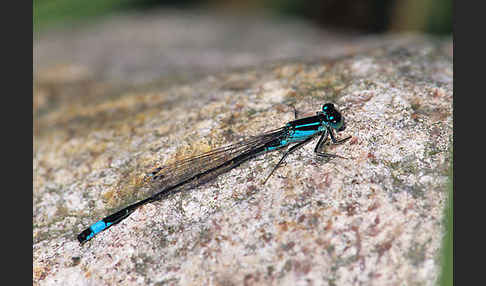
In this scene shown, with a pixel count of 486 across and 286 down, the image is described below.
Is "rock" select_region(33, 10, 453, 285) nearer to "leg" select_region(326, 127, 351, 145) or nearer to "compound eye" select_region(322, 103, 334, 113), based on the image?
"leg" select_region(326, 127, 351, 145)

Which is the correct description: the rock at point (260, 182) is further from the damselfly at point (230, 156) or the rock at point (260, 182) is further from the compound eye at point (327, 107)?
the compound eye at point (327, 107)

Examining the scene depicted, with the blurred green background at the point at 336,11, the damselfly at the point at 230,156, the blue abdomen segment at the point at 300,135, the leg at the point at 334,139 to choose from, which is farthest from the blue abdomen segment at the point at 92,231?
the blurred green background at the point at 336,11

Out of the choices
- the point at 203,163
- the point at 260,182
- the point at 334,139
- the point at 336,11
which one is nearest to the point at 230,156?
the point at 203,163

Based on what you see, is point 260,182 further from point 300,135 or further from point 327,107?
point 327,107

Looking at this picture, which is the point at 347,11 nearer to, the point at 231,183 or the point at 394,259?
the point at 231,183

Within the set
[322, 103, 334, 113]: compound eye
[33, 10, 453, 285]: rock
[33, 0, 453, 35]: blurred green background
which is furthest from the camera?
[33, 0, 453, 35]: blurred green background

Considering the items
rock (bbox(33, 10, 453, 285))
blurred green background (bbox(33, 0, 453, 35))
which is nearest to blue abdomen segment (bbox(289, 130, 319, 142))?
rock (bbox(33, 10, 453, 285))
